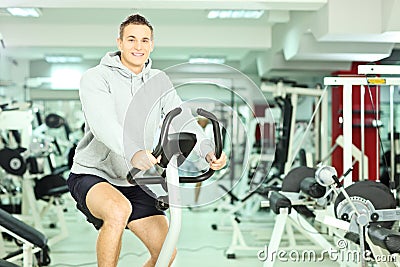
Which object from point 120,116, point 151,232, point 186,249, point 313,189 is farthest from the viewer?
point 186,249

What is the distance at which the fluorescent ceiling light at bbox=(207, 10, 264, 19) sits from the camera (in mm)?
6527

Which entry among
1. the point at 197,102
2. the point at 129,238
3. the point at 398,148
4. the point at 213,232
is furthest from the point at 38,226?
the point at 197,102

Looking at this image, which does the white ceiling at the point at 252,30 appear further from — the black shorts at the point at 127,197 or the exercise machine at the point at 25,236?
the black shorts at the point at 127,197

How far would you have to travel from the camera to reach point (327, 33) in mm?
5320

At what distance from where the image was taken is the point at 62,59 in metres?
10.2

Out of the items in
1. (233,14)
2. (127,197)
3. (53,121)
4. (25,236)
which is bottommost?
(25,236)

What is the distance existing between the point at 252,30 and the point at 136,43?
5685mm

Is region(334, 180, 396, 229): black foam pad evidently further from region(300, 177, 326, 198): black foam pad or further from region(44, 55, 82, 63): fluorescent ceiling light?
region(44, 55, 82, 63): fluorescent ceiling light

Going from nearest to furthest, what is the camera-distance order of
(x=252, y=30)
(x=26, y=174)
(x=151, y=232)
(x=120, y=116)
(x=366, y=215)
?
(x=120, y=116) < (x=151, y=232) < (x=366, y=215) < (x=26, y=174) < (x=252, y=30)

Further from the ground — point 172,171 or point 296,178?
point 172,171

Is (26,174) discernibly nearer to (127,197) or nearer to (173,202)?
(127,197)

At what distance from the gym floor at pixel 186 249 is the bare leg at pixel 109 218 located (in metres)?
2.63

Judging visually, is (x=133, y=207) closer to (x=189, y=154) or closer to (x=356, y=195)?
(x=189, y=154)

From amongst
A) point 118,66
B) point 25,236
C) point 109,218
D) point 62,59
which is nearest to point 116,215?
point 109,218
